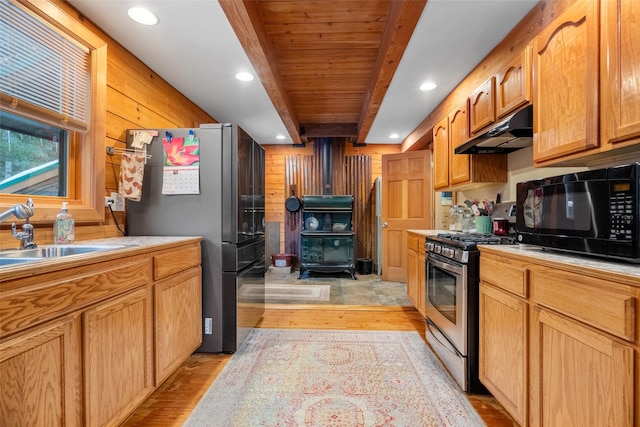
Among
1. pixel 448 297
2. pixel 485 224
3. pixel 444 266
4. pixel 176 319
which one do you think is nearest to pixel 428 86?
pixel 485 224

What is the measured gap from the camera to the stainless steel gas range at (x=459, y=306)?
1652 millimetres

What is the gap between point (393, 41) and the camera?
6.29 feet

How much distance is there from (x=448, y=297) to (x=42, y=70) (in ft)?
9.08

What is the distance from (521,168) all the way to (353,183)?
10.3 feet

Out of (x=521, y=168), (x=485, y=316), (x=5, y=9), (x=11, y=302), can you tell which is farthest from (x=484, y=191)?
(x=5, y=9)

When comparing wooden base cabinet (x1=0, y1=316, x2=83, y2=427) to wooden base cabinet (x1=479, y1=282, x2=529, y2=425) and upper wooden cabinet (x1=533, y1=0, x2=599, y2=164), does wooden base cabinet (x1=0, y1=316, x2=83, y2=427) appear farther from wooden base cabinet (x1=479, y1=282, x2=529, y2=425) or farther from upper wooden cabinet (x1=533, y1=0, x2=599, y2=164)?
upper wooden cabinet (x1=533, y1=0, x2=599, y2=164)

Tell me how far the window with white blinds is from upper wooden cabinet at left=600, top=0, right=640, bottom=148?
2.69 m

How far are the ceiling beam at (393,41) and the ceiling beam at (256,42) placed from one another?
888 millimetres

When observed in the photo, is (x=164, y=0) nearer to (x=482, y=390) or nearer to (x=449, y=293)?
(x=449, y=293)

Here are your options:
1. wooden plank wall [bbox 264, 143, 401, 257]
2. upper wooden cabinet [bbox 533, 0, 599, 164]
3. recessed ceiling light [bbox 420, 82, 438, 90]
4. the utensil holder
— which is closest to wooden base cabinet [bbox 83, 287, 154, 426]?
upper wooden cabinet [bbox 533, 0, 599, 164]

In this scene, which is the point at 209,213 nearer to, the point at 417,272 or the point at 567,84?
the point at 417,272

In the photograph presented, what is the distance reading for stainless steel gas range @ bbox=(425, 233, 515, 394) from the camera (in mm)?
1652

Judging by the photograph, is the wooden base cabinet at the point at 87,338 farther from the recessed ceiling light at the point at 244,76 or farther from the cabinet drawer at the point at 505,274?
the cabinet drawer at the point at 505,274

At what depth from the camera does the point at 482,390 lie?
1.67 m
